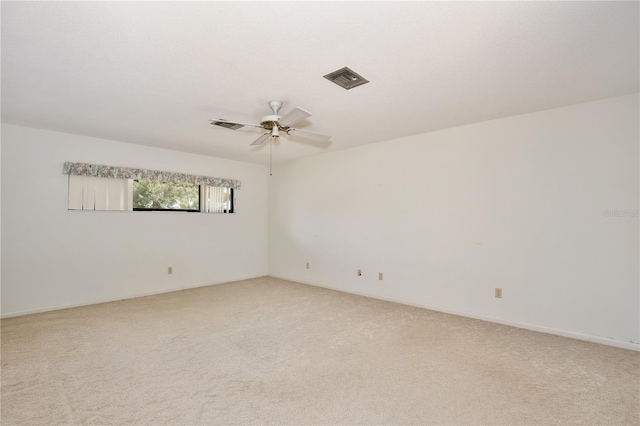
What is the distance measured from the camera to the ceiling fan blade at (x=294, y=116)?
257 centimetres

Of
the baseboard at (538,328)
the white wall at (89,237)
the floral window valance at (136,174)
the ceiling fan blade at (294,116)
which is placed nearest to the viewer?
the ceiling fan blade at (294,116)

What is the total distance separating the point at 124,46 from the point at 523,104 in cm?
356

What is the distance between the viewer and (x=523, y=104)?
123 inches

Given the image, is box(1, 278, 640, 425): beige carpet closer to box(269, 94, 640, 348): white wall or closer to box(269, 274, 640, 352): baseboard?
box(269, 274, 640, 352): baseboard

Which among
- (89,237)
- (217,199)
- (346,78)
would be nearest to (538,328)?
(346,78)

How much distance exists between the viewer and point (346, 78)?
2.51 m

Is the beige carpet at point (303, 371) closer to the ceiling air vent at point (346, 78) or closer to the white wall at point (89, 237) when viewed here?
the white wall at point (89, 237)

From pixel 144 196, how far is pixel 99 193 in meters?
0.61

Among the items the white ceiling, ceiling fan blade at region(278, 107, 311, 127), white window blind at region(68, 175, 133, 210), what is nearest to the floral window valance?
white window blind at region(68, 175, 133, 210)

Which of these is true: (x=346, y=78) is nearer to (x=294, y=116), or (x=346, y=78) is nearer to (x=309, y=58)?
(x=309, y=58)

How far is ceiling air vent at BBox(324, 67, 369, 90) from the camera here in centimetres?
240

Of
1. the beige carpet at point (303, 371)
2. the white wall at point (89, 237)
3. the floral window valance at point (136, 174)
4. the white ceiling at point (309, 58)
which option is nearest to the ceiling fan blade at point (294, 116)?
the white ceiling at point (309, 58)

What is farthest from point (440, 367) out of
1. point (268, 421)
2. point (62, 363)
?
point (62, 363)

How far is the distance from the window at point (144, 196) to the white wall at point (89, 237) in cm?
12
